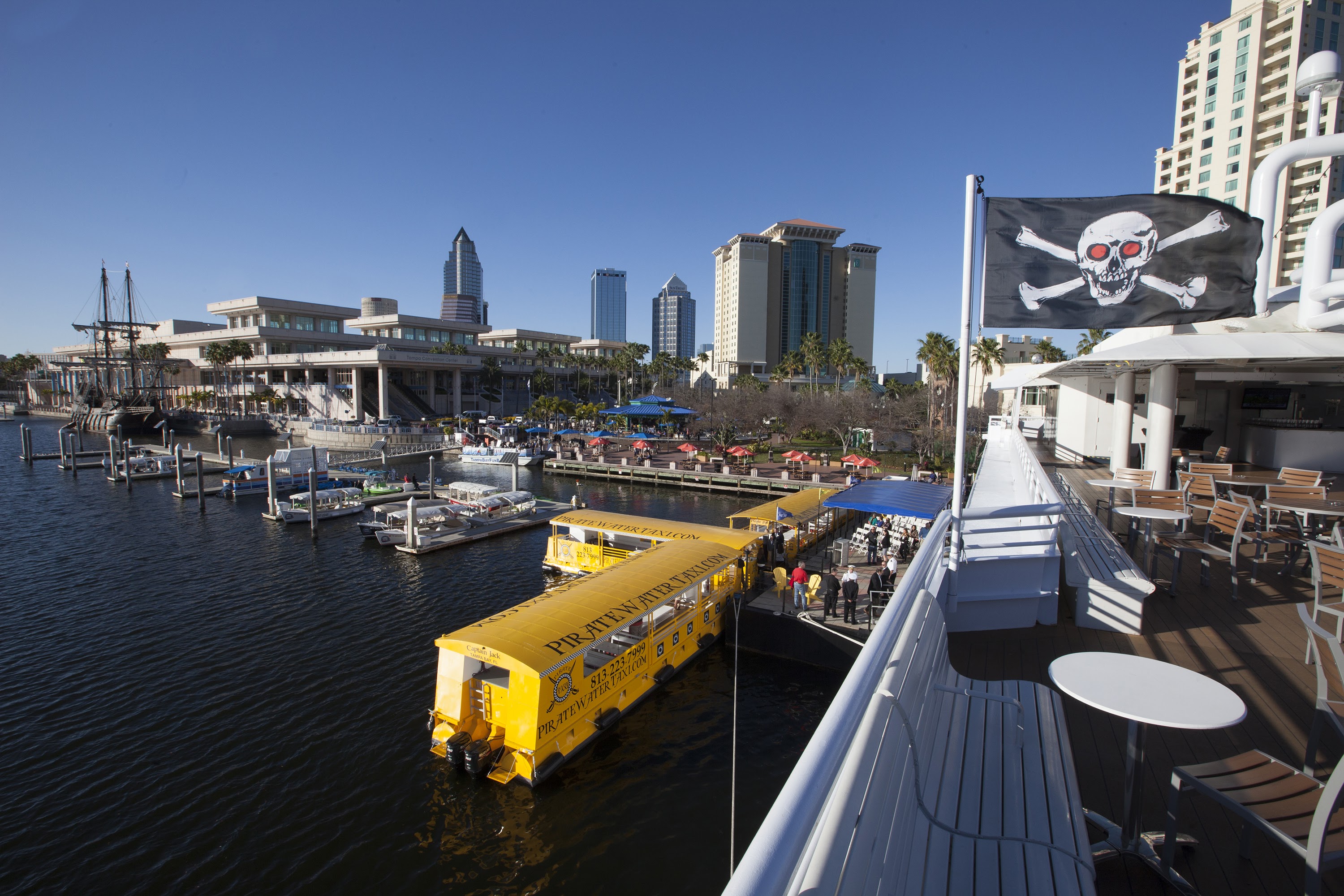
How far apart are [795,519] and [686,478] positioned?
23907 millimetres

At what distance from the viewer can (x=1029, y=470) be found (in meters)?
9.92

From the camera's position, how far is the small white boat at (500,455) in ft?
188

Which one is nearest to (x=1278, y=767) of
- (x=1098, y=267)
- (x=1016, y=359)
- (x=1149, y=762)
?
(x=1149, y=762)

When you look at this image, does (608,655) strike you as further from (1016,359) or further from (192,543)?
(1016,359)

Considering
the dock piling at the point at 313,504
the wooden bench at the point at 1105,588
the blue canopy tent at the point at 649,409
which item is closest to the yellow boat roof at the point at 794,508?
the wooden bench at the point at 1105,588

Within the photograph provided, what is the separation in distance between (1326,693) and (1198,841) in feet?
3.78

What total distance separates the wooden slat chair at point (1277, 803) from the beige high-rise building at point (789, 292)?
140 metres

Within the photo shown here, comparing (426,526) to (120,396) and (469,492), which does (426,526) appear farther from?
(120,396)

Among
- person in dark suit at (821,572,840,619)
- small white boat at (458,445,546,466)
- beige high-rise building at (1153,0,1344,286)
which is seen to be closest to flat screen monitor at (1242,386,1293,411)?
person in dark suit at (821,572,840,619)

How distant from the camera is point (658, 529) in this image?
2258cm

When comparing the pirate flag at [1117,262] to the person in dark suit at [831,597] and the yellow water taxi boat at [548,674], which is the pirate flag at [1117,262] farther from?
the person in dark suit at [831,597]

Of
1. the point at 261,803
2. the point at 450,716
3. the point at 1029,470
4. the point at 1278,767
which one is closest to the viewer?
the point at 1278,767

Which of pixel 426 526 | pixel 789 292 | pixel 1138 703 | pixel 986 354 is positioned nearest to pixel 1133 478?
pixel 1138 703

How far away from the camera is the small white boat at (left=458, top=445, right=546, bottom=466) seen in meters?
57.3
